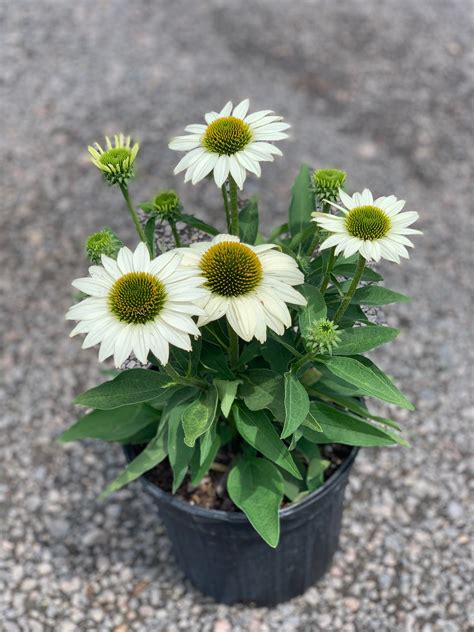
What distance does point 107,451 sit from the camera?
2.52m

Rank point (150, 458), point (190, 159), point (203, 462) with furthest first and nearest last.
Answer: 1. point (150, 458)
2. point (203, 462)
3. point (190, 159)

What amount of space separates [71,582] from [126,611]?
206 mm

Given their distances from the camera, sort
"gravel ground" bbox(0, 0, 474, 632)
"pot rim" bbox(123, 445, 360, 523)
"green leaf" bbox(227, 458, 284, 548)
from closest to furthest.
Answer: "green leaf" bbox(227, 458, 284, 548) < "pot rim" bbox(123, 445, 360, 523) < "gravel ground" bbox(0, 0, 474, 632)

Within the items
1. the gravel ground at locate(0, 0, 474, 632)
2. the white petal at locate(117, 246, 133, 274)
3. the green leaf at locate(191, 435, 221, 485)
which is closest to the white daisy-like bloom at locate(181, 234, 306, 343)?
the white petal at locate(117, 246, 133, 274)

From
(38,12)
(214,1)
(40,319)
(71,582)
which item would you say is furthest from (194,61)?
(71,582)

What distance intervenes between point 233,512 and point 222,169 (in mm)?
869

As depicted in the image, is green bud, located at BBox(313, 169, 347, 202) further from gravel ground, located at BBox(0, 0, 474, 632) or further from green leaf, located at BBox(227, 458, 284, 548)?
gravel ground, located at BBox(0, 0, 474, 632)

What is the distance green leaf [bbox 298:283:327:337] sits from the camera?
137cm

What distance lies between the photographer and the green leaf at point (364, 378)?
4.51ft

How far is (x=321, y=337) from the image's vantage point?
1290 mm

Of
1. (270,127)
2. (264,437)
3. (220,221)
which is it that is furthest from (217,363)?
(220,221)

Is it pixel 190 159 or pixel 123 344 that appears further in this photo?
pixel 190 159

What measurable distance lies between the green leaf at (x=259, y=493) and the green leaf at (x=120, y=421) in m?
0.28

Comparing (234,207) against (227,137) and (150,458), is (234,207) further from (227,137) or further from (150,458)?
(150,458)
